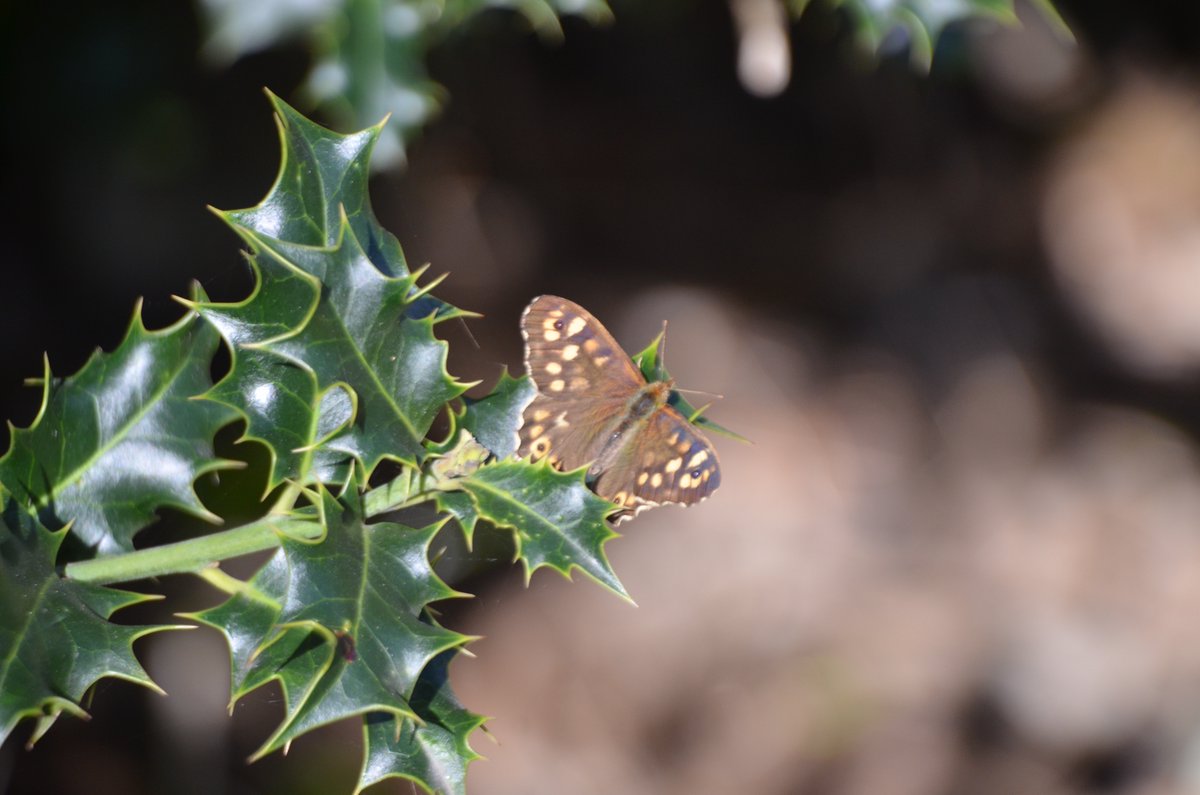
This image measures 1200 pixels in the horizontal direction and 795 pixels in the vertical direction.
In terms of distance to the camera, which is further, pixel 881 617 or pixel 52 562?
pixel 881 617

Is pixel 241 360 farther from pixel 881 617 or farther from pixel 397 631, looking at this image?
pixel 881 617

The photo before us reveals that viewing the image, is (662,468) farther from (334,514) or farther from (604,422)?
(334,514)

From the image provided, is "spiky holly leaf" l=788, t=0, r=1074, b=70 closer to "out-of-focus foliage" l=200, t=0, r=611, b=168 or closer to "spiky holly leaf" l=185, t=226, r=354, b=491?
"out-of-focus foliage" l=200, t=0, r=611, b=168

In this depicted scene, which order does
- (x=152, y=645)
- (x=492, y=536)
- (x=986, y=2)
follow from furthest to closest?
1. (x=152, y=645)
2. (x=492, y=536)
3. (x=986, y=2)

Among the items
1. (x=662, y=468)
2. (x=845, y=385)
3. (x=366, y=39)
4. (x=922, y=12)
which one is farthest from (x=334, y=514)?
(x=845, y=385)

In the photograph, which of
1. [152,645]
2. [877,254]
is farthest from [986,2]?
[152,645]

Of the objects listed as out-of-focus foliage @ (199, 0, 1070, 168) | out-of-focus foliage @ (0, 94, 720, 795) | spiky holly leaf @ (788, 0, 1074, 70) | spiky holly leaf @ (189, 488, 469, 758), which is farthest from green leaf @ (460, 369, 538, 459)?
spiky holly leaf @ (788, 0, 1074, 70)

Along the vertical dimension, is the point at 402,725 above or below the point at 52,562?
below
